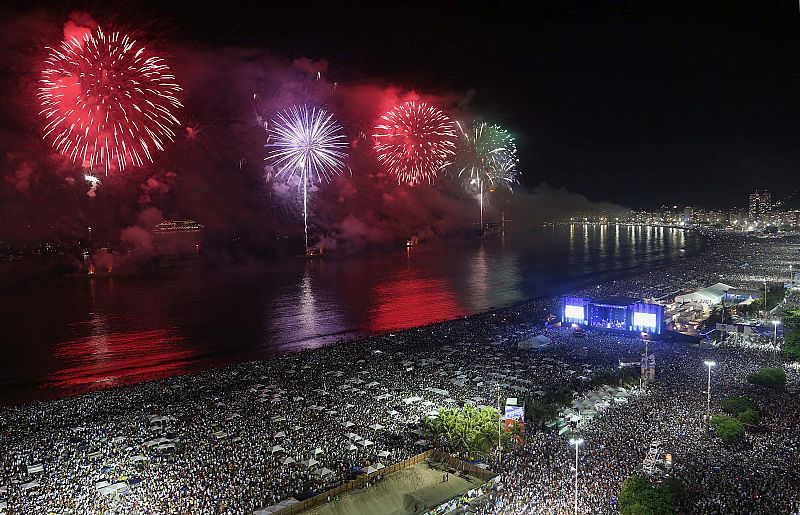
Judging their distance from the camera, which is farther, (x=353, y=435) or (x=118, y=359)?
(x=118, y=359)

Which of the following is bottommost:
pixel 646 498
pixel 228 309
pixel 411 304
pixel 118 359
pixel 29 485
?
pixel 411 304

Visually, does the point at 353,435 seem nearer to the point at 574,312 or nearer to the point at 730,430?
the point at 730,430

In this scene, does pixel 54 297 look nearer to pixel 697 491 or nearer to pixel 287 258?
pixel 287 258

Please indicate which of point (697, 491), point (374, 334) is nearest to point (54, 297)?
point (374, 334)

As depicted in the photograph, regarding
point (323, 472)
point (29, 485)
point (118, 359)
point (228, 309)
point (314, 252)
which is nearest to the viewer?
point (29, 485)

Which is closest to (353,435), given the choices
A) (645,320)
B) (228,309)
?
(645,320)

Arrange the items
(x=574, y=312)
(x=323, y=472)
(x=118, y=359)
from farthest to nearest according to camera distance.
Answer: (x=574, y=312), (x=118, y=359), (x=323, y=472)

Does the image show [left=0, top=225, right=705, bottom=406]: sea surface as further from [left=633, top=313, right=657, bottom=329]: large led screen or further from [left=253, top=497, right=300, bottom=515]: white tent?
[left=253, top=497, right=300, bottom=515]: white tent

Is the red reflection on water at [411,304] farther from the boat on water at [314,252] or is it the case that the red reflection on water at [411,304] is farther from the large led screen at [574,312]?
the boat on water at [314,252]
